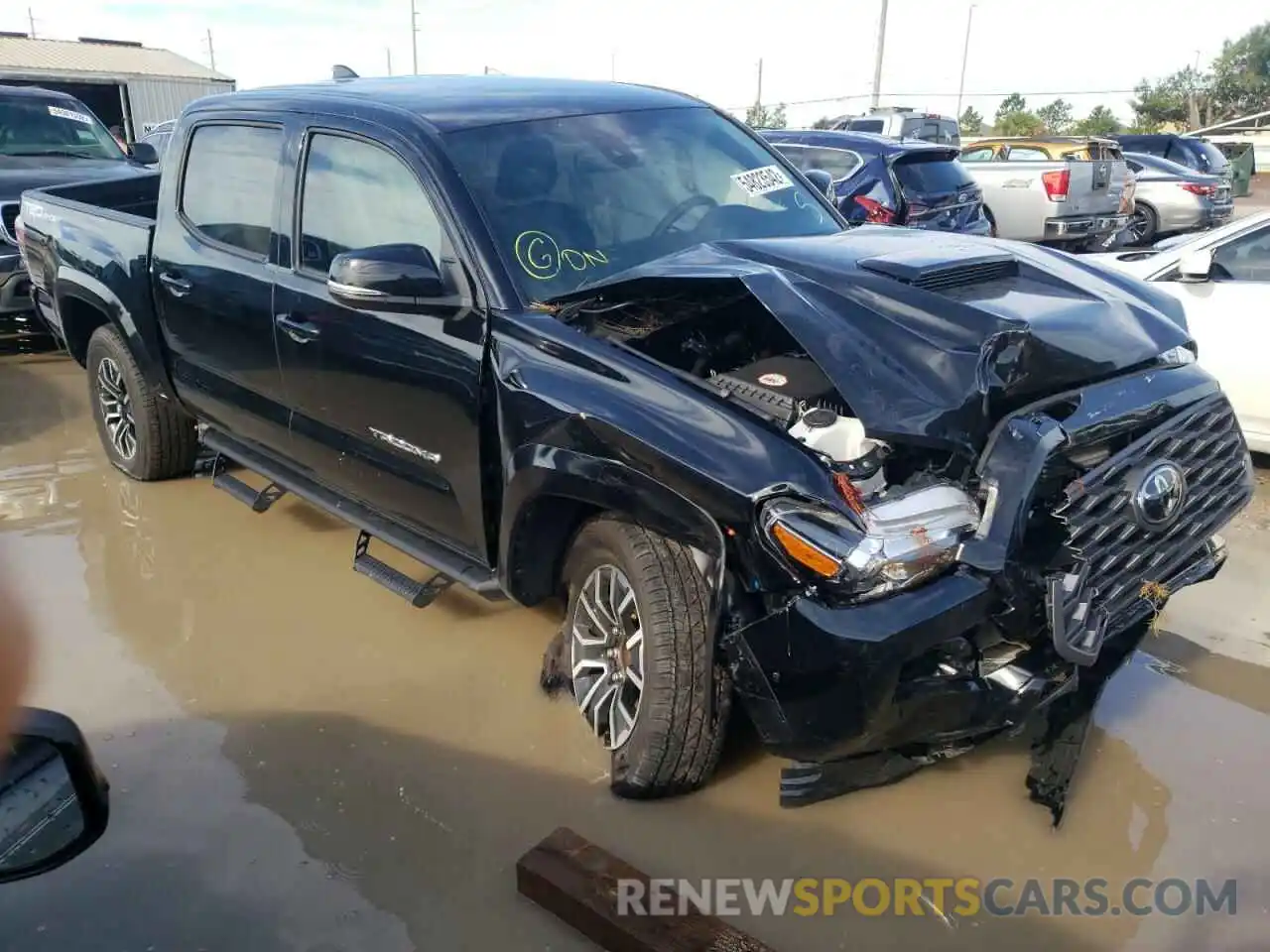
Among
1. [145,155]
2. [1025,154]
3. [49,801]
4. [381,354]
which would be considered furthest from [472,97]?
[1025,154]

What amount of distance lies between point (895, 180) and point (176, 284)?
21.5ft

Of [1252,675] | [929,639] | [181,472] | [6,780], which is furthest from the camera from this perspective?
[181,472]

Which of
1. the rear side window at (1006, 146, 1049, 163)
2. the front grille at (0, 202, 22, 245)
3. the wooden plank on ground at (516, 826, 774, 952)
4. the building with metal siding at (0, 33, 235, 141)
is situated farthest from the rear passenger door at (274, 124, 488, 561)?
the building with metal siding at (0, 33, 235, 141)

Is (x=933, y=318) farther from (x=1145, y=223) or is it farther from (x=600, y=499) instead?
(x=1145, y=223)

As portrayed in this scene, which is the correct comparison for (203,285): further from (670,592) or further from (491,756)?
(670,592)

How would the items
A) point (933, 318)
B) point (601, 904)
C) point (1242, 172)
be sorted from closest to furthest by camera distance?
point (601, 904)
point (933, 318)
point (1242, 172)

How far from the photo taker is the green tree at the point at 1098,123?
133 ft

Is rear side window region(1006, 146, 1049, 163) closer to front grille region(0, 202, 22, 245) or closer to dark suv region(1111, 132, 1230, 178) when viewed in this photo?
dark suv region(1111, 132, 1230, 178)

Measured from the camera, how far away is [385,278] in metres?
3.21

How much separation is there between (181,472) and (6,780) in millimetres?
4869

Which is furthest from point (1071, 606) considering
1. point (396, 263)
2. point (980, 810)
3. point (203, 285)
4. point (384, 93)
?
point (203, 285)

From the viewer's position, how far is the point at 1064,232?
41.1 feet

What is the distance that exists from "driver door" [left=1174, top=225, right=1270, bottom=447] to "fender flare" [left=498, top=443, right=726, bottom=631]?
157 inches

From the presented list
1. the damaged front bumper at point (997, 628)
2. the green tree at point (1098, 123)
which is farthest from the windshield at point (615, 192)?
the green tree at point (1098, 123)
